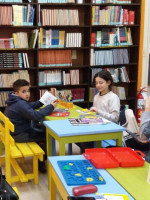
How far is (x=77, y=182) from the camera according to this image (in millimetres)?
1514

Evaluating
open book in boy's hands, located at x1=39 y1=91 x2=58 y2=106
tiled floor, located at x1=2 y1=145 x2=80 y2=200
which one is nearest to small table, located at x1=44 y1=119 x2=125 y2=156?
tiled floor, located at x1=2 y1=145 x2=80 y2=200

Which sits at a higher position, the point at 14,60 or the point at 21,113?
the point at 14,60

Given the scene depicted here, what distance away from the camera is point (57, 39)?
15.4 ft

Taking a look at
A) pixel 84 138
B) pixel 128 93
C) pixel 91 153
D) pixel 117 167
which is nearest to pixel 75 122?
pixel 84 138

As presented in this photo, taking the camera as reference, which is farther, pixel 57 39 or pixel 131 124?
pixel 57 39

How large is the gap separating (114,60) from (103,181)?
379 centimetres

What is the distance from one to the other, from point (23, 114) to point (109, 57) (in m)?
2.44

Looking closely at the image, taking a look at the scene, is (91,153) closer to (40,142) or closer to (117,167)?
(117,167)

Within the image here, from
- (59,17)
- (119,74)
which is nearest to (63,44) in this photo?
(59,17)

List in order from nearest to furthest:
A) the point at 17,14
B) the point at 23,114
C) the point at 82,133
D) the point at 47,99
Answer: the point at 82,133, the point at 23,114, the point at 47,99, the point at 17,14

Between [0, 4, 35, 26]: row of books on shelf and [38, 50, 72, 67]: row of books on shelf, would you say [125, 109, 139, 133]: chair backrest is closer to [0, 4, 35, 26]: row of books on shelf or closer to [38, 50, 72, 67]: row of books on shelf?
[38, 50, 72, 67]: row of books on shelf

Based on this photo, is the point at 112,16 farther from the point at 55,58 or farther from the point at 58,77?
the point at 58,77

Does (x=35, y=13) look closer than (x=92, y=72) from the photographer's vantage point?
Yes

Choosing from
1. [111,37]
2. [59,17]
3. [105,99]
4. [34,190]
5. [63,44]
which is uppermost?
[59,17]
